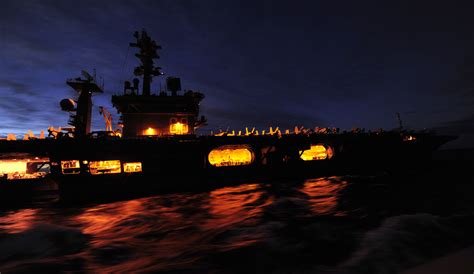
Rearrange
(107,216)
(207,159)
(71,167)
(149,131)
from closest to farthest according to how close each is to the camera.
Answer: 1. (107,216)
2. (71,167)
3. (207,159)
4. (149,131)

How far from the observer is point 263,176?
70.8ft

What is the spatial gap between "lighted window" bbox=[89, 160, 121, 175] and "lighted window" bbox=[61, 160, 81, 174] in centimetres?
87

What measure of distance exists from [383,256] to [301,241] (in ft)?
7.43

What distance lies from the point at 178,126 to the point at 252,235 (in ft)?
65.3

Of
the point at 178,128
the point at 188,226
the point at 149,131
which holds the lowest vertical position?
the point at 188,226

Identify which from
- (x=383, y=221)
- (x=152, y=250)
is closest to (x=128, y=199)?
(x=152, y=250)

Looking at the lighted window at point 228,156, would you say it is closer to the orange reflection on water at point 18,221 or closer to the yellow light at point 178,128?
the yellow light at point 178,128

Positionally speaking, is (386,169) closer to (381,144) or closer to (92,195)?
(381,144)

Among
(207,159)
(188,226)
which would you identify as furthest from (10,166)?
(188,226)

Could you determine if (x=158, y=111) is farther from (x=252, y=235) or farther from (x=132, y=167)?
(x=252, y=235)

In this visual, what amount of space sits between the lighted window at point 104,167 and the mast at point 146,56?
12856 mm

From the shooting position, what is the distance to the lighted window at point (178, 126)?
2588cm

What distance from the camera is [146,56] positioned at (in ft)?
96.7

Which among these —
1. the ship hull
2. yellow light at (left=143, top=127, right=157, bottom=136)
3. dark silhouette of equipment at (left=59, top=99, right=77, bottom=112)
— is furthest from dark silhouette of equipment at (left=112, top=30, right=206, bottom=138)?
the ship hull
